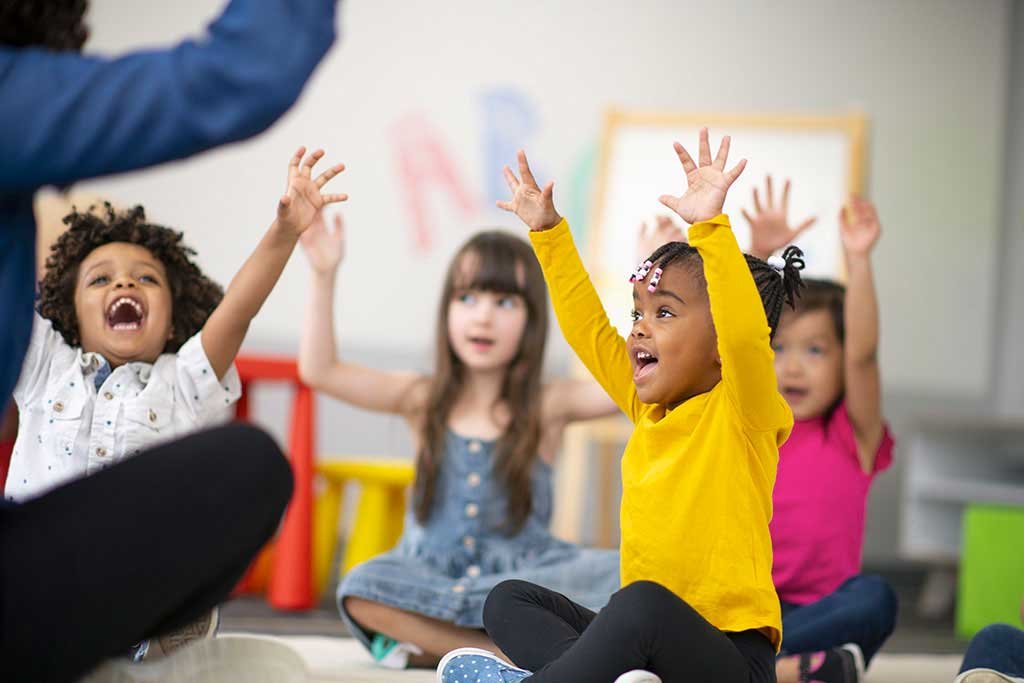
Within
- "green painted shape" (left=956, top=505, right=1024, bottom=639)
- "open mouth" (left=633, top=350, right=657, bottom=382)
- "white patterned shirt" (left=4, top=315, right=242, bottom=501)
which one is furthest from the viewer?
"green painted shape" (left=956, top=505, right=1024, bottom=639)

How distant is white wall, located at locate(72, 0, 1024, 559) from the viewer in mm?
3568

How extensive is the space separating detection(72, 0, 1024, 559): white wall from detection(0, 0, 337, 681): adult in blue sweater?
263cm

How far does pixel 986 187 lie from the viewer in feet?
11.7

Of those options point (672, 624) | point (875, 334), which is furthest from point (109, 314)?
point (875, 334)

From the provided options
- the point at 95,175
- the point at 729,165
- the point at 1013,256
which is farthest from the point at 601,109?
the point at 95,175

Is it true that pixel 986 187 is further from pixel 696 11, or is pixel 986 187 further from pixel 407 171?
pixel 407 171

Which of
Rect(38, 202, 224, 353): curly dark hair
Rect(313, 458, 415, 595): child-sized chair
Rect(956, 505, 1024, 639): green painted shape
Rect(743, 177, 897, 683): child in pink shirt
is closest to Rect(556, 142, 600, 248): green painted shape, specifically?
Rect(313, 458, 415, 595): child-sized chair

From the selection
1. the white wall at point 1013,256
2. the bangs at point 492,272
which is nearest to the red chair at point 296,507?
the bangs at point 492,272

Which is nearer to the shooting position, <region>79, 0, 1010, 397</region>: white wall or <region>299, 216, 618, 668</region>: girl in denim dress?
<region>299, 216, 618, 668</region>: girl in denim dress

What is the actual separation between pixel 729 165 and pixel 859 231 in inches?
53.8

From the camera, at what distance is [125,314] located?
1.40 metres

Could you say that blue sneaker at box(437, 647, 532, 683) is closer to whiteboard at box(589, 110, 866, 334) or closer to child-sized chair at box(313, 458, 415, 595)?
child-sized chair at box(313, 458, 415, 595)

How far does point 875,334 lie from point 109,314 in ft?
3.27

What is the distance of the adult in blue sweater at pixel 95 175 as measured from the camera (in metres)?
0.84
